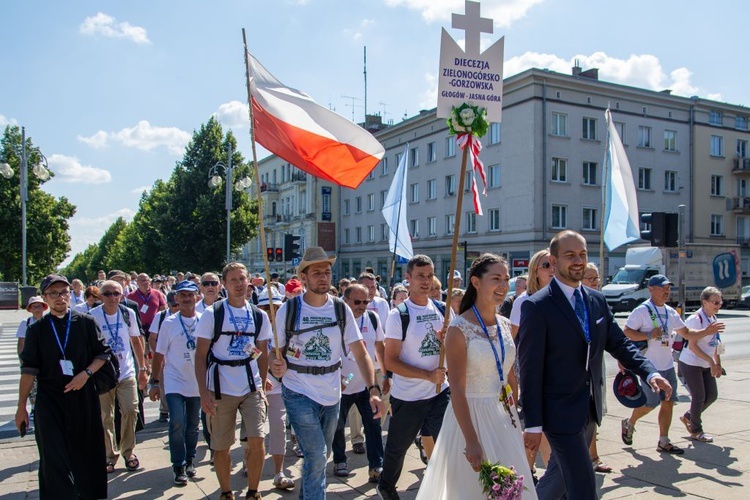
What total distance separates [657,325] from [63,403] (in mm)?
5796

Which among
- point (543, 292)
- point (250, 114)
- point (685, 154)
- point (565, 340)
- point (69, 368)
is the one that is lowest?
point (69, 368)

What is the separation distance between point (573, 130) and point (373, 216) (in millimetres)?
21724

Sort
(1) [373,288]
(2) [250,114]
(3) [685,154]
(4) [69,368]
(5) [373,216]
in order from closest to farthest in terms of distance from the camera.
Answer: (4) [69,368] → (2) [250,114] → (1) [373,288] → (3) [685,154] → (5) [373,216]

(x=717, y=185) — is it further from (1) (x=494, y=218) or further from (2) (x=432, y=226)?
(2) (x=432, y=226)

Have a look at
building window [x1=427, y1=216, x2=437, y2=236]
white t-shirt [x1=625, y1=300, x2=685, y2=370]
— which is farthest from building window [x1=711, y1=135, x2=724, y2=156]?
white t-shirt [x1=625, y1=300, x2=685, y2=370]

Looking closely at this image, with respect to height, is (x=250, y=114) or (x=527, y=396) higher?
(x=250, y=114)

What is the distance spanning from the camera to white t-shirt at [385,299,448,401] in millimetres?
5176

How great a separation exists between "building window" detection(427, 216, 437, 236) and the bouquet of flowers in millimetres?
46448

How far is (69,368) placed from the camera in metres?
5.11

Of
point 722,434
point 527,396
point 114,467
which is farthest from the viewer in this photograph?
point 722,434

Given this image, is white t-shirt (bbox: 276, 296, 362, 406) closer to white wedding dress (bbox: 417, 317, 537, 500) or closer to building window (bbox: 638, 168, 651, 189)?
white wedding dress (bbox: 417, 317, 537, 500)

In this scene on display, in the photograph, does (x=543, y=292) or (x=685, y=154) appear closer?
(x=543, y=292)

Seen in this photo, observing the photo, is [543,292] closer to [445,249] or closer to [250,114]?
[250,114]

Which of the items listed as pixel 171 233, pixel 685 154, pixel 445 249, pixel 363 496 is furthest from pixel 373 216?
pixel 363 496
